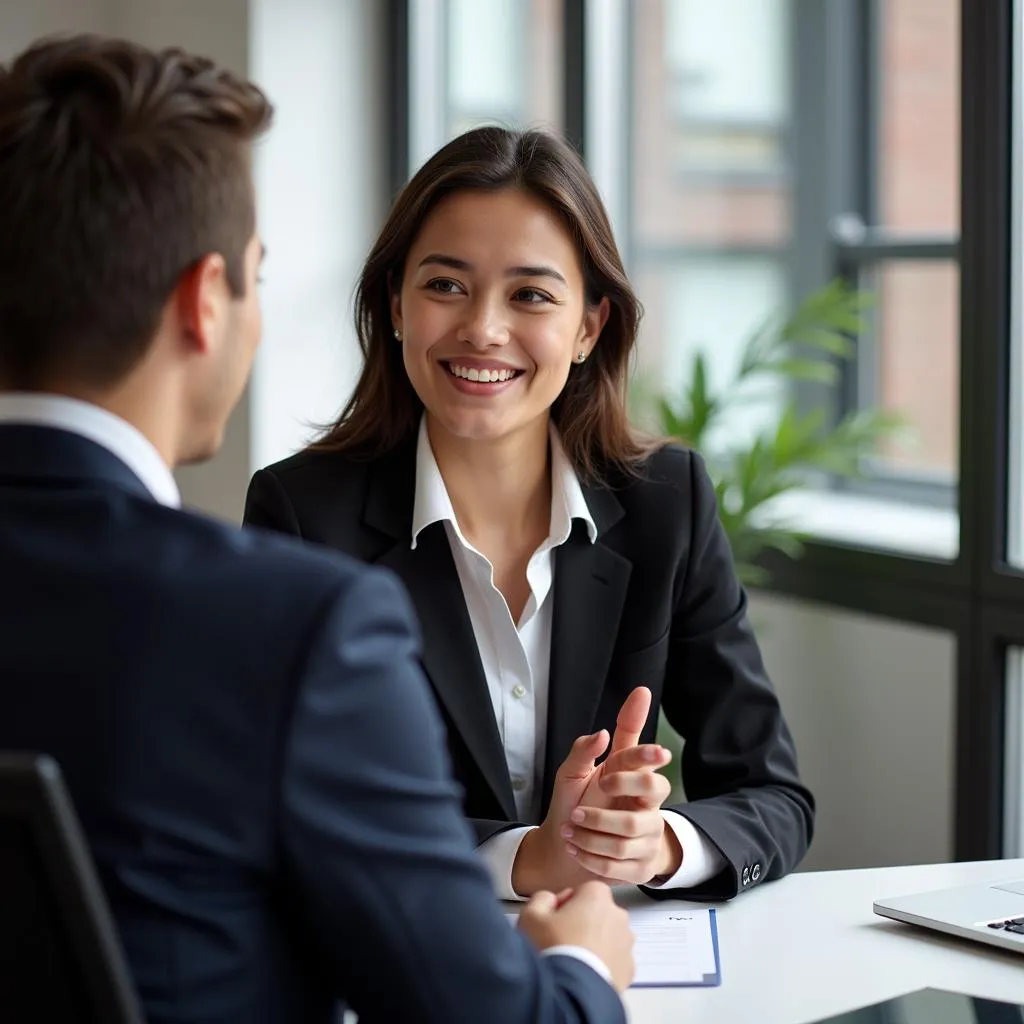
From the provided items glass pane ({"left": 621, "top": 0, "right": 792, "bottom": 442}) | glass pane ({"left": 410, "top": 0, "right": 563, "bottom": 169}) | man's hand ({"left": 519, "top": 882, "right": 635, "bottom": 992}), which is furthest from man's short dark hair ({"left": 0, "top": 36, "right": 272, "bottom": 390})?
glass pane ({"left": 410, "top": 0, "right": 563, "bottom": 169})

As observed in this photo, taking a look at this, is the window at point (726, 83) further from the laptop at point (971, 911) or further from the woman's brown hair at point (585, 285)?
the laptop at point (971, 911)

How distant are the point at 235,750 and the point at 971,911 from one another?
0.94 metres

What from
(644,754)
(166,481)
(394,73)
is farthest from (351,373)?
(166,481)

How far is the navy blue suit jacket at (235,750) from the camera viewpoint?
92cm

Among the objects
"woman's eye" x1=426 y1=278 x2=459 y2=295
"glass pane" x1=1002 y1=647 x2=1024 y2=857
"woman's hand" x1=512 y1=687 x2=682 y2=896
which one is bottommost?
"glass pane" x1=1002 y1=647 x2=1024 y2=857

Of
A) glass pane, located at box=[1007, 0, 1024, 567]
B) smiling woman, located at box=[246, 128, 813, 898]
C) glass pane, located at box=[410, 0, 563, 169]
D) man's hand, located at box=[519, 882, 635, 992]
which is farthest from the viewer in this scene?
glass pane, located at box=[410, 0, 563, 169]

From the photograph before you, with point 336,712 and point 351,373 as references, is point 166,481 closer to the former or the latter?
point 336,712

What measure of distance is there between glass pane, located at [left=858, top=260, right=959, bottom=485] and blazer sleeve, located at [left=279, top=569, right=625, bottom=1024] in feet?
10.1

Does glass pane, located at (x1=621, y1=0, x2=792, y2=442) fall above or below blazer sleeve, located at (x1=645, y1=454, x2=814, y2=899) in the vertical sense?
above

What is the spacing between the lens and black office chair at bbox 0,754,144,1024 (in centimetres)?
83

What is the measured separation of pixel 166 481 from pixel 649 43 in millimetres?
3509

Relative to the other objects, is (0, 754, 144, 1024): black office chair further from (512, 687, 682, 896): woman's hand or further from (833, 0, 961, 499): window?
(833, 0, 961, 499): window

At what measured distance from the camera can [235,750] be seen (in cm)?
93

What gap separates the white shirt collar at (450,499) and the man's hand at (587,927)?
856mm
